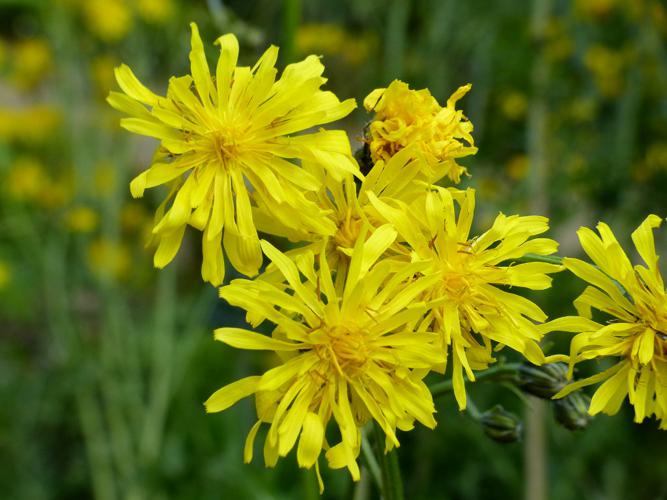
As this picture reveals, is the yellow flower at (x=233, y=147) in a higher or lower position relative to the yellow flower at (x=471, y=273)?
higher

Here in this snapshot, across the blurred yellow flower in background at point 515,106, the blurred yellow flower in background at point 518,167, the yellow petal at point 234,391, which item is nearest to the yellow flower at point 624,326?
the yellow petal at point 234,391

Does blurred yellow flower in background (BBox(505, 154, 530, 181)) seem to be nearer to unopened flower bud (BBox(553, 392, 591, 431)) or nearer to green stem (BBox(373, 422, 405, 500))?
unopened flower bud (BBox(553, 392, 591, 431))

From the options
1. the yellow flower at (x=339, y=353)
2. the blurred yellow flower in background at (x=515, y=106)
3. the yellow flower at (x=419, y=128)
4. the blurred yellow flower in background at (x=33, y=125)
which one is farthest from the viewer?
the blurred yellow flower in background at (x=33, y=125)

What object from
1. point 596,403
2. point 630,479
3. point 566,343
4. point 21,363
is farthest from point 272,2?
point 596,403

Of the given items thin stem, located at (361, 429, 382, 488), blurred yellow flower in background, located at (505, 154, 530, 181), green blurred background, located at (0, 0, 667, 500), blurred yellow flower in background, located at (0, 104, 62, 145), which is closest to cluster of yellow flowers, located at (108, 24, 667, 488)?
thin stem, located at (361, 429, 382, 488)

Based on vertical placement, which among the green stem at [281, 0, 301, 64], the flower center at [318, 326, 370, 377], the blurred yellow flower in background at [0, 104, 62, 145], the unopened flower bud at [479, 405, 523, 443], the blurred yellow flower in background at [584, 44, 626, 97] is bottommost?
the unopened flower bud at [479, 405, 523, 443]

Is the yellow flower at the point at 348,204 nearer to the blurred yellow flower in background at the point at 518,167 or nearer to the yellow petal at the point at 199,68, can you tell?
the yellow petal at the point at 199,68
